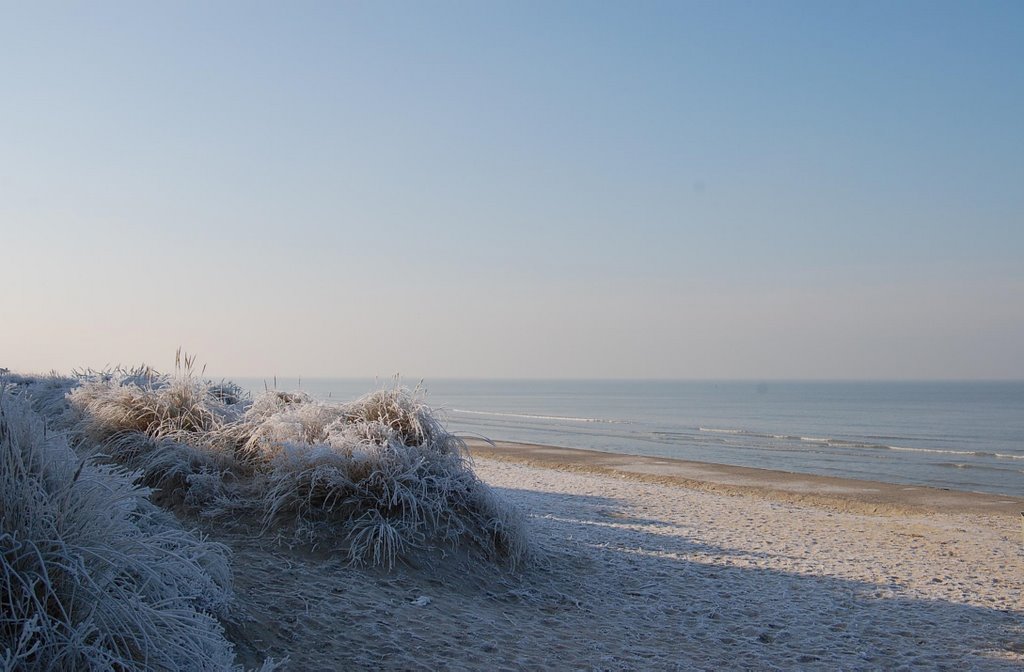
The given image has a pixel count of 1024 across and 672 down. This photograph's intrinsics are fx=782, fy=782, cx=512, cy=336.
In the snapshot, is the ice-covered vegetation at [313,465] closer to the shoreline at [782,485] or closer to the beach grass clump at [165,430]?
the beach grass clump at [165,430]

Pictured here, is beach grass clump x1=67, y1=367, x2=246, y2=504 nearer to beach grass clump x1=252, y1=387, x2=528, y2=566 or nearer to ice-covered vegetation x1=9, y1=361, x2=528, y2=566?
ice-covered vegetation x1=9, y1=361, x2=528, y2=566

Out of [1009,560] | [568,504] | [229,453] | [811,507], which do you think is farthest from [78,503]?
[811,507]

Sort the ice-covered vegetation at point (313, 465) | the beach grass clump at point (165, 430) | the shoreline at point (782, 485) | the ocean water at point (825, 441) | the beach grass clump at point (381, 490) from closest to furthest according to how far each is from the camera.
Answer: the beach grass clump at point (381, 490), the ice-covered vegetation at point (313, 465), the beach grass clump at point (165, 430), the shoreline at point (782, 485), the ocean water at point (825, 441)

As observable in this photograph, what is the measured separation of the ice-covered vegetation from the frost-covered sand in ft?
1.28

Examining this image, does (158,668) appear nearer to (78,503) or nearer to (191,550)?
(78,503)

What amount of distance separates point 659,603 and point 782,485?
13.3m

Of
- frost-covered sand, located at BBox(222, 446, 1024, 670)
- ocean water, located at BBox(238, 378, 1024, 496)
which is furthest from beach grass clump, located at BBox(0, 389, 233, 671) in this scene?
ocean water, located at BBox(238, 378, 1024, 496)

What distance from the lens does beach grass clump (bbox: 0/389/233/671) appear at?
291cm

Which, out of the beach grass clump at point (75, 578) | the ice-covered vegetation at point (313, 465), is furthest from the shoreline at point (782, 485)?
the beach grass clump at point (75, 578)

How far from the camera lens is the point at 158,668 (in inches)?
124

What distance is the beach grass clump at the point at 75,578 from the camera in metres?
2.91

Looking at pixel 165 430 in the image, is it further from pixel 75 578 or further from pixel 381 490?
pixel 75 578

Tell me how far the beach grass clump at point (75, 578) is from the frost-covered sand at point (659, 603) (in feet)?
3.00

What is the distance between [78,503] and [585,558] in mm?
5839
